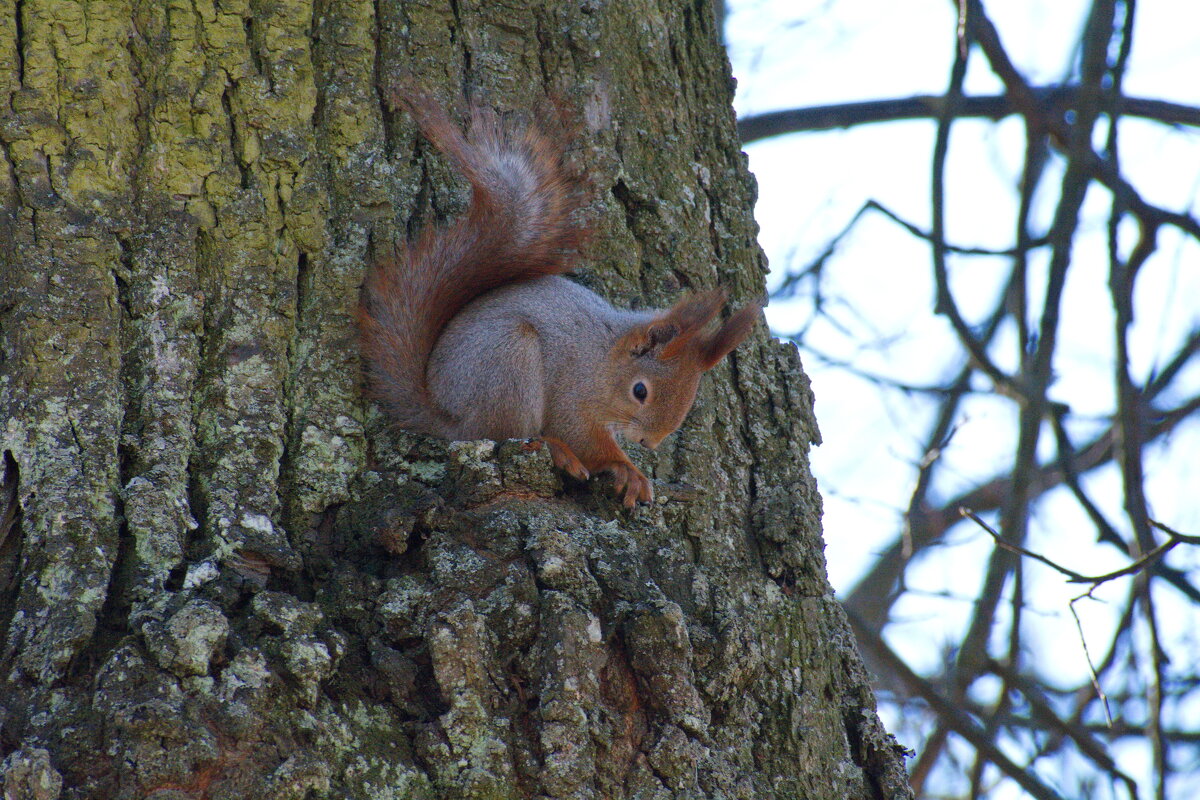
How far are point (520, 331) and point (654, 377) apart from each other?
29cm

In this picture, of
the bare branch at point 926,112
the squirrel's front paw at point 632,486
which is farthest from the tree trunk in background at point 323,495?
the bare branch at point 926,112

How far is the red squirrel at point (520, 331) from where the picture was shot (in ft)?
4.77

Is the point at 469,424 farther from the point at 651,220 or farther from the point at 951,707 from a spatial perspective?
the point at 951,707

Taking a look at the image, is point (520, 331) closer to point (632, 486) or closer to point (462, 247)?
point (462, 247)

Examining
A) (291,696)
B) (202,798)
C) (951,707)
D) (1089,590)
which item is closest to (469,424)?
(291,696)

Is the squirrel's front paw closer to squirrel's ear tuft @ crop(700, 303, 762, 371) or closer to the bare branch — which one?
squirrel's ear tuft @ crop(700, 303, 762, 371)

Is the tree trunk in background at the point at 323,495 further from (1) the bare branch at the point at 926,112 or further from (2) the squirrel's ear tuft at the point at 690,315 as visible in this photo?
(1) the bare branch at the point at 926,112

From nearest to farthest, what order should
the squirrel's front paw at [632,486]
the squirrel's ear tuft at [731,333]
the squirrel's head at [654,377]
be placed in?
the squirrel's front paw at [632,486] → the squirrel's ear tuft at [731,333] → the squirrel's head at [654,377]

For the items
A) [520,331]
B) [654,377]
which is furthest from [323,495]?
[654,377]

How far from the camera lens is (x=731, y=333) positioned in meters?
1.63

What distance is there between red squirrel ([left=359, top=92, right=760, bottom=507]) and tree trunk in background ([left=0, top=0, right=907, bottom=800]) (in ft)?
0.16

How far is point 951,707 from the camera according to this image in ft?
8.36

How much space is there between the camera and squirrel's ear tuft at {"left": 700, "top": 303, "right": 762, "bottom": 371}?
163 cm

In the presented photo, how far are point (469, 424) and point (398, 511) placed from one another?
0.41 m
